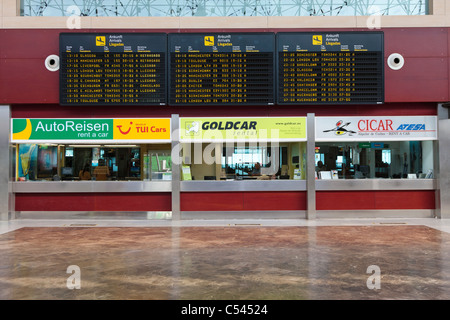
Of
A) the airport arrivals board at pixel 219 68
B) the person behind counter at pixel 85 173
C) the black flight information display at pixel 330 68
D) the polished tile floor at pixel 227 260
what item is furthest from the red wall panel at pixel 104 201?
the black flight information display at pixel 330 68

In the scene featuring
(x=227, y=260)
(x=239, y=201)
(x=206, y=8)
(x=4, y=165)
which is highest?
(x=206, y=8)

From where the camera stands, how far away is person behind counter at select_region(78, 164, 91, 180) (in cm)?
945

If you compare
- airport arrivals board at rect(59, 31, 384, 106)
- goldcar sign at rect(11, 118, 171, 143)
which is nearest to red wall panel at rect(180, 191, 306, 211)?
goldcar sign at rect(11, 118, 171, 143)

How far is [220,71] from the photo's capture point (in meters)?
8.92

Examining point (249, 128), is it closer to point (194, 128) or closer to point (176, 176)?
point (194, 128)

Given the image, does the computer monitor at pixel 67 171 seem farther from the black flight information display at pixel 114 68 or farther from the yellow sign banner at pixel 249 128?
the yellow sign banner at pixel 249 128

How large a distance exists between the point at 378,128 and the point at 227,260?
5.90m

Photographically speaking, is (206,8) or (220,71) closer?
(220,71)

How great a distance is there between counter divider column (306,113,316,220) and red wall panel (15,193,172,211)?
133 inches

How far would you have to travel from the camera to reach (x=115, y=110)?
938 centimetres

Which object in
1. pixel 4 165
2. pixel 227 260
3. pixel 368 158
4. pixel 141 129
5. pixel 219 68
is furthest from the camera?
pixel 368 158

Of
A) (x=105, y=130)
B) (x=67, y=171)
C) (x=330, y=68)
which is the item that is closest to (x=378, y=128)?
(x=330, y=68)

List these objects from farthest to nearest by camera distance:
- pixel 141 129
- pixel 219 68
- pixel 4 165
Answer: pixel 141 129
pixel 4 165
pixel 219 68
